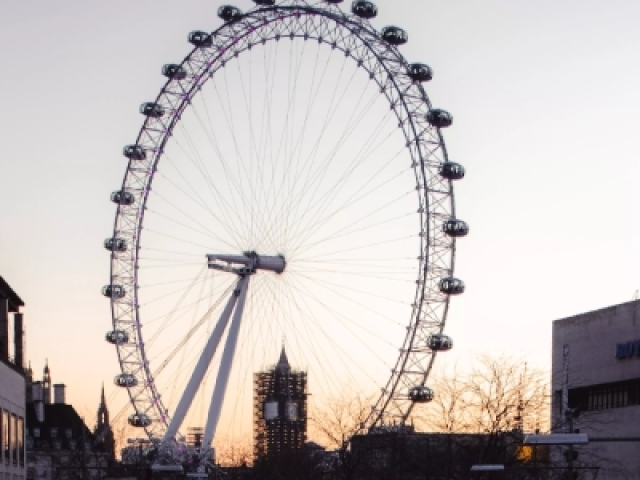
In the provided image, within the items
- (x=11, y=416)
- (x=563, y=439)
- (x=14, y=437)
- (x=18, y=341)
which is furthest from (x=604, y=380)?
(x=563, y=439)

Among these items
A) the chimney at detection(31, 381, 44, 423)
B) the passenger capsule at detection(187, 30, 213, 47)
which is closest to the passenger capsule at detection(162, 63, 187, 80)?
the passenger capsule at detection(187, 30, 213, 47)

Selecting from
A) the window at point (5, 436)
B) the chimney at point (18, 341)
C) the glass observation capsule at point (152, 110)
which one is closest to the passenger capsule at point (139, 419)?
the glass observation capsule at point (152, 110)

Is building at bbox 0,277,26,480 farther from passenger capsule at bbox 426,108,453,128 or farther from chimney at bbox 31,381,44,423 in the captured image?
chimney at bbox 31,381,44,423

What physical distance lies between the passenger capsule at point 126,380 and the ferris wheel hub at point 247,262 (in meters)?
9.24

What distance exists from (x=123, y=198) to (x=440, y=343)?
57.2 feet

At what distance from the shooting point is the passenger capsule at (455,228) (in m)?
66.8

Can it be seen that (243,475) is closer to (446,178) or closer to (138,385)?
(138,385)

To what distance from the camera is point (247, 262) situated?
68375mm

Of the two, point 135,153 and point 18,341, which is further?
point 135,153

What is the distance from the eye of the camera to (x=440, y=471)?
71438 millimetres

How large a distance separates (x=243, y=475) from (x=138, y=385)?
52.4m

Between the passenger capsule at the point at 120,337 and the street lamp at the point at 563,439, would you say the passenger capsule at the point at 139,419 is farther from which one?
the street lamp at the point at 563,439

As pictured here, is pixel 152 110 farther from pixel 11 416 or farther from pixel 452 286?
pixel 11 416

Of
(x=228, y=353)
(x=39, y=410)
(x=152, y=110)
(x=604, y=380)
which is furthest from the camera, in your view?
(x=39, y=410)
